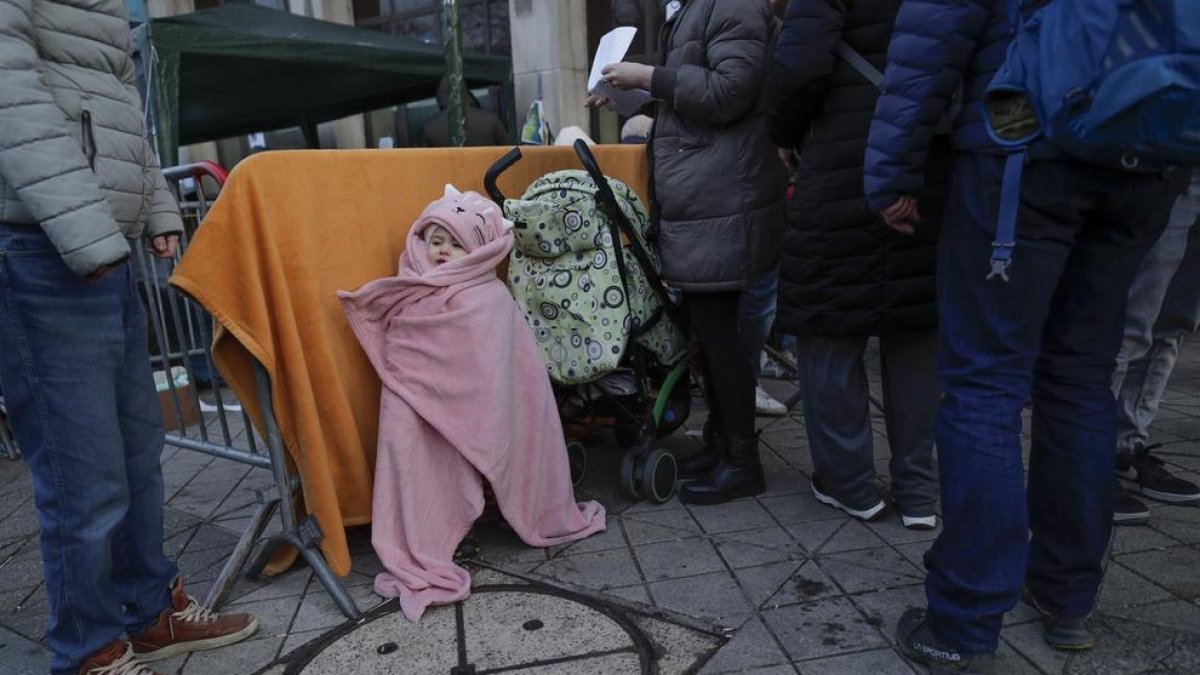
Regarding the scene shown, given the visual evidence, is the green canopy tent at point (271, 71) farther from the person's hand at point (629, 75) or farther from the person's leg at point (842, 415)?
the person's leg at point (842, 415)

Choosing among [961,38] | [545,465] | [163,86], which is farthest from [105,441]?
[163,86]

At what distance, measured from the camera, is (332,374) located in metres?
2.63

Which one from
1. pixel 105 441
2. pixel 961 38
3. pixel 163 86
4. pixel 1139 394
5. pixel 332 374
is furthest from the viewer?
pixel 163 86

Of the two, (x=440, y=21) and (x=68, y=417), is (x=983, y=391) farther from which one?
(x=440, y=21)

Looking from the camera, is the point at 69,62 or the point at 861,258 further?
the point at 861,258

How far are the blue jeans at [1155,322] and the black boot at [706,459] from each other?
1.50 metres

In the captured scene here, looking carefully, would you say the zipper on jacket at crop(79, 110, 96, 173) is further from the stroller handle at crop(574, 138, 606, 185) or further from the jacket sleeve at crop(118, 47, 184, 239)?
the stroller handle at crop(574, 138, 606, 185)

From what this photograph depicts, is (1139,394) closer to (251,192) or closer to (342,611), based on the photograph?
(342,611)

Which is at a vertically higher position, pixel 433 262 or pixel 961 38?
pixel 961 38

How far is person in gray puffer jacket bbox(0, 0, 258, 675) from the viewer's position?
1713mm

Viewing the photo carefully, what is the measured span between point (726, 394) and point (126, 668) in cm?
213

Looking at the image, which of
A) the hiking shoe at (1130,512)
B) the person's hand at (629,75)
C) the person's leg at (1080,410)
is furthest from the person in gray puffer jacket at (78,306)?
the hiking shoe at (1130,512)

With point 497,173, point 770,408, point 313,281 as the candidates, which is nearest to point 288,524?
point 313,281

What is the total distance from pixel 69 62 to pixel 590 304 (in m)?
1.73
